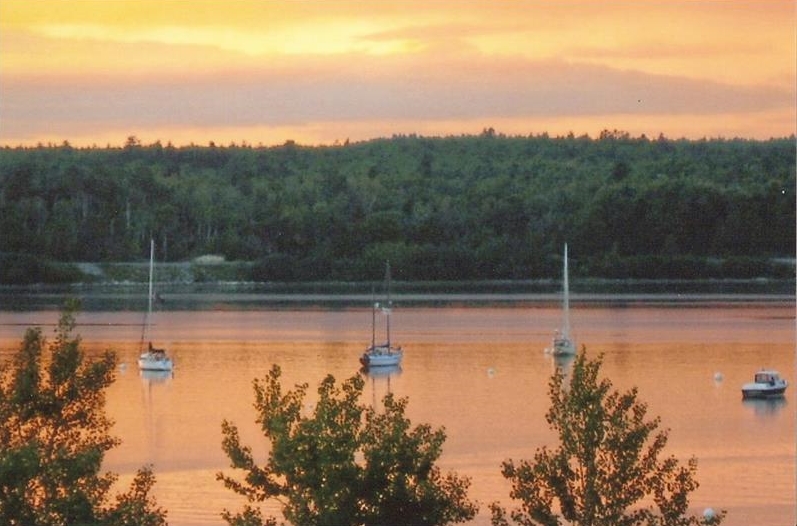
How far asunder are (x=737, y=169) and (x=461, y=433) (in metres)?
129

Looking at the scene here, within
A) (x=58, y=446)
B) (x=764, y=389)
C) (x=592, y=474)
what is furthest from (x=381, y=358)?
(x=58, y=446)

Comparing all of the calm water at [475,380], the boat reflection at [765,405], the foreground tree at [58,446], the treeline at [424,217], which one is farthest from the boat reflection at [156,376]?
the treeline at [424,217]

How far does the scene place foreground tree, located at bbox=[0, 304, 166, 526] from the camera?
18781mm

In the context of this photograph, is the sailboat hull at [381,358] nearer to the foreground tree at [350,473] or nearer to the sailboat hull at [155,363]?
the sailboat hull at [155,363]

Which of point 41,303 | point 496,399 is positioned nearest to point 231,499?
point 496,399

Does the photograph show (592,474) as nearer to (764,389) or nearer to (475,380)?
(764,389)

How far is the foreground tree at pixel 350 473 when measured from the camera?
1922cm

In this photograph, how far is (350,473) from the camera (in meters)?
19.2

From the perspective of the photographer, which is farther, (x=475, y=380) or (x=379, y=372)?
(x=379, y=372)

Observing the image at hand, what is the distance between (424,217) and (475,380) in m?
87.5

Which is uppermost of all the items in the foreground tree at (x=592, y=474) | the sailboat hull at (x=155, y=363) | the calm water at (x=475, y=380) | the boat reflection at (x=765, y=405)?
A: the foreground tree at (x=592, y=474)

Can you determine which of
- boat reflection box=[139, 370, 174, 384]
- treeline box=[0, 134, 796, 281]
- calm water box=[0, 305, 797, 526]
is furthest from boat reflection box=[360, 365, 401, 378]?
treeline box=[0, 134, 796, 281]

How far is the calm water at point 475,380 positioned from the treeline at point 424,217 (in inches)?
1391

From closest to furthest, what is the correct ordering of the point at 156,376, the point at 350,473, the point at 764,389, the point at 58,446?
the point at 350,473
the point at 58,446
the point at 764,389
the point at 156,376
